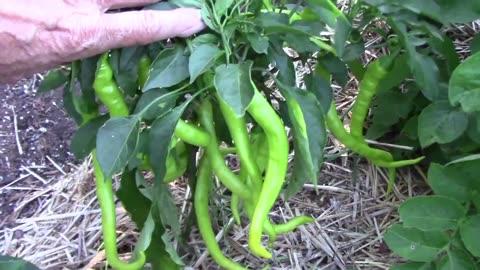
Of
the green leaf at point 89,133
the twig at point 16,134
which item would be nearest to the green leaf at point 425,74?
the green leaf at point 89,133

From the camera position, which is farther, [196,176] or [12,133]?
[12,133]

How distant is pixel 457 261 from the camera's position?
1.00m

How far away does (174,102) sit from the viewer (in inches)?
35.1

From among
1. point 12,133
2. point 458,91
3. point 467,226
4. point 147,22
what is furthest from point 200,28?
point 12,133

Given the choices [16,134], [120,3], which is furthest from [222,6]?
[16,134]

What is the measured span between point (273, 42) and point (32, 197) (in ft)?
2.81

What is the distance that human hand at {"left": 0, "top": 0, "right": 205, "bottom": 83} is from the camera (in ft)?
2.83

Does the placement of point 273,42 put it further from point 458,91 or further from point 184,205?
point 184,205

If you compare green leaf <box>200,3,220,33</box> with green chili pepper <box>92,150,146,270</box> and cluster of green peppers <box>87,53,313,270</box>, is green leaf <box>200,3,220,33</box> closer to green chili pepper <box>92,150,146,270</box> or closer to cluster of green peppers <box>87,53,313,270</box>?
cluster of green peppers <box>87,53,313,270</box>

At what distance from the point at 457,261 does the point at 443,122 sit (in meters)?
0.21

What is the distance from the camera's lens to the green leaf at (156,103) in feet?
2.89

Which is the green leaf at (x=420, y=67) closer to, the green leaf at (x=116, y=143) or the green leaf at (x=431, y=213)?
the green leaf at (x=431, y=213)

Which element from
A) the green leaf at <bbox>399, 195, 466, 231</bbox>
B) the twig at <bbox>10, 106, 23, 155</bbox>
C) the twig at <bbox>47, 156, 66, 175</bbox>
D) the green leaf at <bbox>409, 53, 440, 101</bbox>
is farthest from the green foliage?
the twig at <bbox>10, 106, 23, 155</bbox>

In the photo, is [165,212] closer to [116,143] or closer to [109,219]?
[109,219]
